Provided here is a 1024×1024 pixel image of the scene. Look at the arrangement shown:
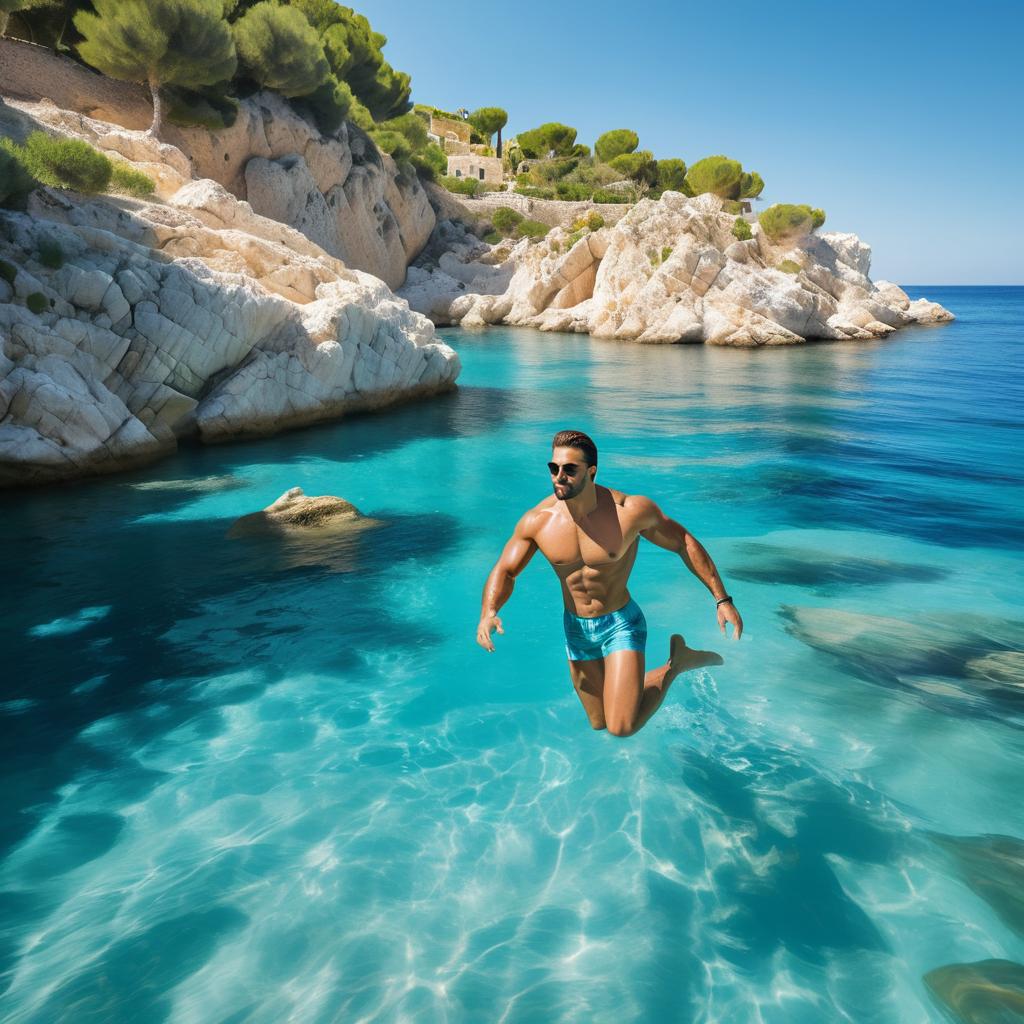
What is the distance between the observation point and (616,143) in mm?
82500

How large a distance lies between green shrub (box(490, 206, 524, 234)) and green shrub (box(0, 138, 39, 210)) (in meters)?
54.5

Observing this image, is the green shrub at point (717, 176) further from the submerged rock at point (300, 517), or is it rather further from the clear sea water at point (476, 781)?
the submerged rock at point (300, 517)

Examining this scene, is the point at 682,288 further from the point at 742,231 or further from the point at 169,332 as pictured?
the point at 169,332

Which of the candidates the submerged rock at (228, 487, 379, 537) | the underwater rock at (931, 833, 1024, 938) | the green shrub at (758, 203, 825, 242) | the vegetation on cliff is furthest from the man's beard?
the green shrub at (758, 203, 825, 242)

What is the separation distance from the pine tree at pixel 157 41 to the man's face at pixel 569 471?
1505 inches

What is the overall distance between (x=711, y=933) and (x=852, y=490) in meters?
12.7

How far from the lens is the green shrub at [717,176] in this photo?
63.2 m

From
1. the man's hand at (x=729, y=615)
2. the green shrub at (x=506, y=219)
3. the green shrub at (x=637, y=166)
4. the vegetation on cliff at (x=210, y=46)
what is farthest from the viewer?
the green shrub at (x=637, y=166)

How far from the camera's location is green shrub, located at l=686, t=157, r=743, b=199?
207ft

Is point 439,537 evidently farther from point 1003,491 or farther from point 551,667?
point 1003,491

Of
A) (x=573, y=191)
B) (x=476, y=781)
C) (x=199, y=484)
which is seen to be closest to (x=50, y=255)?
(x=199, y=484)

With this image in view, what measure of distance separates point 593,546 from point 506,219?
222ft

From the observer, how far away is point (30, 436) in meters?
13.5

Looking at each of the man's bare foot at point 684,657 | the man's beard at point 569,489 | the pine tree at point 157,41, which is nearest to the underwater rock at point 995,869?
the man's bare foot at point 684,657
